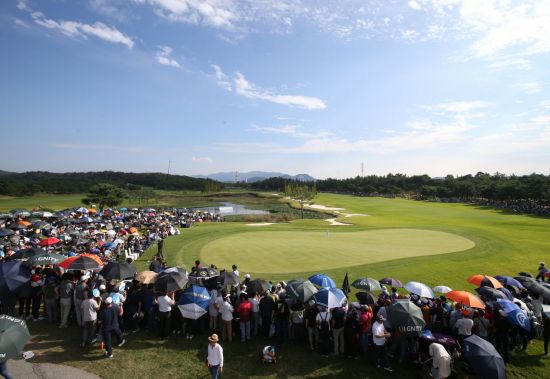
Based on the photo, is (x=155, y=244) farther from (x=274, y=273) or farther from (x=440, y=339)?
(x=440, y=339)

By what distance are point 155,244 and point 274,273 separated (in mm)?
14325

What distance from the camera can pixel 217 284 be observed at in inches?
552

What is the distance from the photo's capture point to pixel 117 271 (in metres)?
14.5

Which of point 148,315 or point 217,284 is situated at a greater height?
point 217,284

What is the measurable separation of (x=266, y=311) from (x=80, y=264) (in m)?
9.35

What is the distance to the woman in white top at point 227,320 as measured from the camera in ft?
39.4

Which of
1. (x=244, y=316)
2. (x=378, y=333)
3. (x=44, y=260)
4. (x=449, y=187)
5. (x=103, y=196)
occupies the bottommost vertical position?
(x=244, y=316)

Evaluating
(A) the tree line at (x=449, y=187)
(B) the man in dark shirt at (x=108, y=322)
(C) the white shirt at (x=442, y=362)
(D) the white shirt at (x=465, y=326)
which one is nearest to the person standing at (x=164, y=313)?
(B) the man in dark shirt at (x=108, y=322)

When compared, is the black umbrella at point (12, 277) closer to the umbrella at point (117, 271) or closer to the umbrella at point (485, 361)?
the umbrella at point (117, 271)

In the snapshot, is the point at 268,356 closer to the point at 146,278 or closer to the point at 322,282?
the point at 322,282

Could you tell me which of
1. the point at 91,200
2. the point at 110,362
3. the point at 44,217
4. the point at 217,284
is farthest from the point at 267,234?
the point at 91,200

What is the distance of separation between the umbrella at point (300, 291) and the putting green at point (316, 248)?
24.6 feet

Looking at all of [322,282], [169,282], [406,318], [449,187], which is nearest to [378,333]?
[406,318]

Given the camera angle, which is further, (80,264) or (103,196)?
(103,196)
